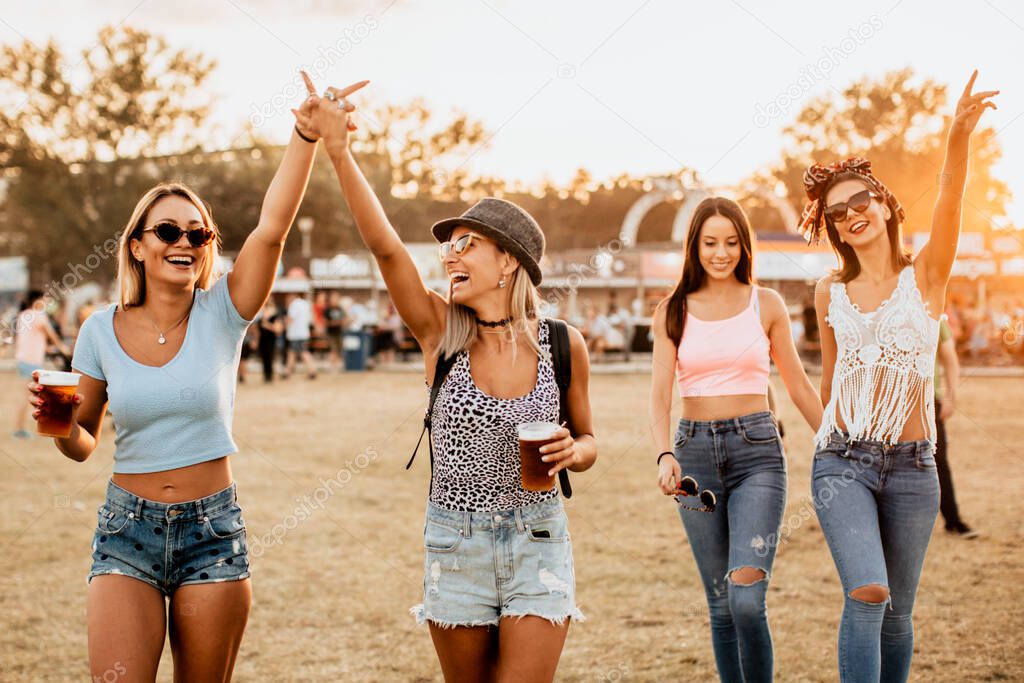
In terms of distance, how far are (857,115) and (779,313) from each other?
57237mm

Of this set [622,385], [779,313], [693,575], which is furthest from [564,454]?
[622,385]

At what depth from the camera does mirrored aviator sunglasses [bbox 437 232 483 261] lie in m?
2.92

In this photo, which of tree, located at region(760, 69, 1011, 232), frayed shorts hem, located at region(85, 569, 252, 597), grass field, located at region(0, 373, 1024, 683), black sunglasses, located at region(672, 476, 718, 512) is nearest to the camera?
frayed shorts hem, located at region(85, 569, 252, 597)

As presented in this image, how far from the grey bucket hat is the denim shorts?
1.10 metres

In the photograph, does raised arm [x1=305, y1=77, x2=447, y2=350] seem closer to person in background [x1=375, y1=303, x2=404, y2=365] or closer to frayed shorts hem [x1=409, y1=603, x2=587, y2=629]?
frayed shorts hem [x1=409, y1=603, x2=587, y2=629]

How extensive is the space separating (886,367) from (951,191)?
69 cm

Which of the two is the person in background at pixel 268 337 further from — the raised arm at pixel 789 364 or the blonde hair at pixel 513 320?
the blonde hair at pixel 513 320

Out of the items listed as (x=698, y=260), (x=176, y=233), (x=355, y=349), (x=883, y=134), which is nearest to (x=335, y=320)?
(x=355, y=349)

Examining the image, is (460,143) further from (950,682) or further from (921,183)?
(950,682)

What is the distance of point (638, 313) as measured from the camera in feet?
91.8

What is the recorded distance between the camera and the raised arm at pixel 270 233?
9.49ft

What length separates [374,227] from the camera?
8.88ft

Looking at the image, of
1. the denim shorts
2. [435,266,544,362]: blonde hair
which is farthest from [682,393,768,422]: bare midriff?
the denim shorts

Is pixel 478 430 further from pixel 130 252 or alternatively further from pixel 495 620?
pixel 130 252
